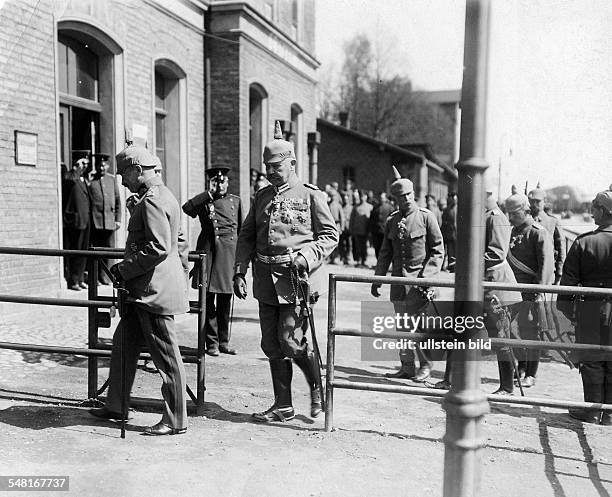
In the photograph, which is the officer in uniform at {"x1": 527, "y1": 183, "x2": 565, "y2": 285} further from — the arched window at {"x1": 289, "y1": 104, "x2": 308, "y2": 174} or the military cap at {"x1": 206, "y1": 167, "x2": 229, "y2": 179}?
the arched window at {"x1": 289, "y1": 104, "x2": 308, "y2": 174}

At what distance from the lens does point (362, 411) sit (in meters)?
5.39

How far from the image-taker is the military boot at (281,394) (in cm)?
507

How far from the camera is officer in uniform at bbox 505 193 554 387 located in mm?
6445

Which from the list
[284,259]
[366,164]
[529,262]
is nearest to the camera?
[284,259]

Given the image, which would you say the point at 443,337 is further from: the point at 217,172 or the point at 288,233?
the point at 217,172

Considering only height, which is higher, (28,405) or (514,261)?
(514,261)

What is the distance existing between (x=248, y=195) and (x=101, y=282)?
5328 mm

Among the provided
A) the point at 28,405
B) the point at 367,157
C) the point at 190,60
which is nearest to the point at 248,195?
the point at 190,60

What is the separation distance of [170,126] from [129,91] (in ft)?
7.29

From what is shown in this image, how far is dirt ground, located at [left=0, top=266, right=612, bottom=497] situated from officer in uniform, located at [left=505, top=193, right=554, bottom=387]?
517 millimetres

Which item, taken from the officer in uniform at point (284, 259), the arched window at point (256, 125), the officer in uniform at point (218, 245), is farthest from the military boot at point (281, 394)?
the arched window at point (256, 125)

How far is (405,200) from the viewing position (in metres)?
6.65

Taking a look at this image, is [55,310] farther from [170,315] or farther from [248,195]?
[248,195]

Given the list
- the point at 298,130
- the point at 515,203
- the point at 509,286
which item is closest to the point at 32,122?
the point at 515,203
